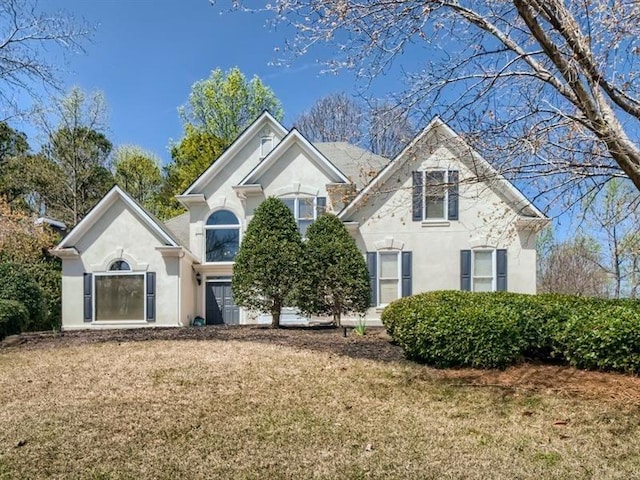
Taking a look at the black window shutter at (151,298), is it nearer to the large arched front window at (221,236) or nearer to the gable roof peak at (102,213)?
the gable roof peak at (102,213)

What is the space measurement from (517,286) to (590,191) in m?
8.50

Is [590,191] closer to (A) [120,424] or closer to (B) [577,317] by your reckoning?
(B) [577,317]

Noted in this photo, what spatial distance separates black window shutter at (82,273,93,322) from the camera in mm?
15547

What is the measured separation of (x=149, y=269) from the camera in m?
15.6

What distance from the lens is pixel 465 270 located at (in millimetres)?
14906

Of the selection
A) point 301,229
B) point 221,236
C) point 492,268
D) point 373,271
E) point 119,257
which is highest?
point 301,229

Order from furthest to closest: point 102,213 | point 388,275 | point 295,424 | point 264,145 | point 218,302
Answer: point 264,145
point 218,302
point 102,213
point 388,275
point 295,424

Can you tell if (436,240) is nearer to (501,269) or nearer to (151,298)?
(501,269)

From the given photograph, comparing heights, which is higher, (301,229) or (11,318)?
(301,229)

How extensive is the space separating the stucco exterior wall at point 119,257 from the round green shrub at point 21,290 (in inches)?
57.3

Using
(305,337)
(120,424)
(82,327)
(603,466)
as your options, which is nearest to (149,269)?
(82,327)

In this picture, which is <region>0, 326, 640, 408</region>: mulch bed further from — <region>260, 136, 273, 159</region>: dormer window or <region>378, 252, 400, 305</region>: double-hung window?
<region>260, 136, 273, 159</region>: dormer window

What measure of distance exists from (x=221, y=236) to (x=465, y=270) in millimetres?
8207

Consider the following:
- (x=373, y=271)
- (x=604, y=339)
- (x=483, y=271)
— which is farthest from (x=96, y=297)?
(x=604, y=339)
